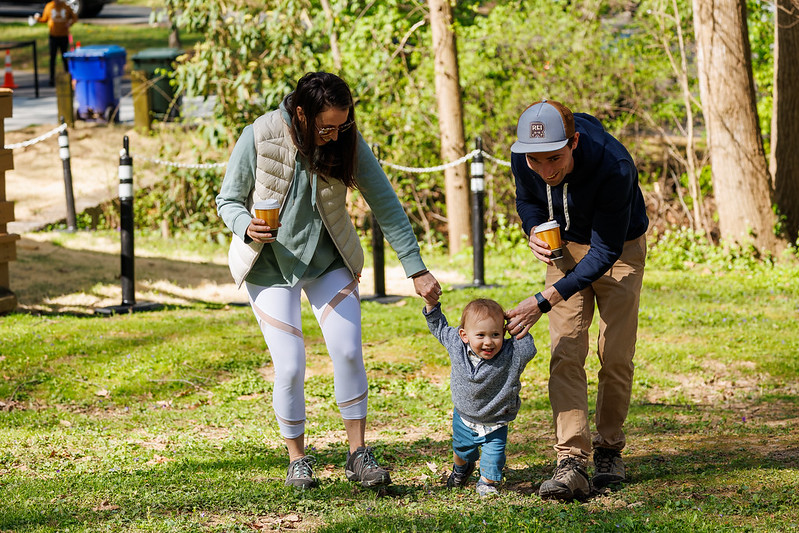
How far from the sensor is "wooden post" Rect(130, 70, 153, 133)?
16.6 metres

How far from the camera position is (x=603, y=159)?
4.38m

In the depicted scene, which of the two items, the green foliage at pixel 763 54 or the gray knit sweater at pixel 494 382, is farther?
the green foliage at pixel 763 54

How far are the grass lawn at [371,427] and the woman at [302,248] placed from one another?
1.29ft

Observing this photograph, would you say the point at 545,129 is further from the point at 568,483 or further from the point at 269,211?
the point at 568,483

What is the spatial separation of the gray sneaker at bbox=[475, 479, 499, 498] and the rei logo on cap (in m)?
1.59

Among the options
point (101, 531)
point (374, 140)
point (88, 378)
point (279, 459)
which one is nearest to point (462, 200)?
point (374, 140)

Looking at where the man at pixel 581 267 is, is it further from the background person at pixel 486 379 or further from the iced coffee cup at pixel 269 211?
the iced coffee cup at pixel 269 211

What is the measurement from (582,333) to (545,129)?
3.40 ft

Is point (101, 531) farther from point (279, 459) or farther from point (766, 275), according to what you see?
point (766, 275)

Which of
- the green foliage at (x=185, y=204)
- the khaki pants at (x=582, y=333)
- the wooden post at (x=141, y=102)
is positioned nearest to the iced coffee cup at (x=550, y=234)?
the khaki pants at (x=582, y=333)

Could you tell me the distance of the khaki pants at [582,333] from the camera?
4.66 meters

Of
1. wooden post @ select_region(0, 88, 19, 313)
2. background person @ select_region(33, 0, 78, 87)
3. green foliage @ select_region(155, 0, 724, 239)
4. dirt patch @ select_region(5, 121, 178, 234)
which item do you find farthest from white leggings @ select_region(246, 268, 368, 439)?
background person @ select_region(33, 0, 78, 87)

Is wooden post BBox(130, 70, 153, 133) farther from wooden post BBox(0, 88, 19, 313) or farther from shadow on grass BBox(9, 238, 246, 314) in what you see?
wooden post BBox(0, 88, 19, 313)

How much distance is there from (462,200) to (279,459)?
27.0 feet
